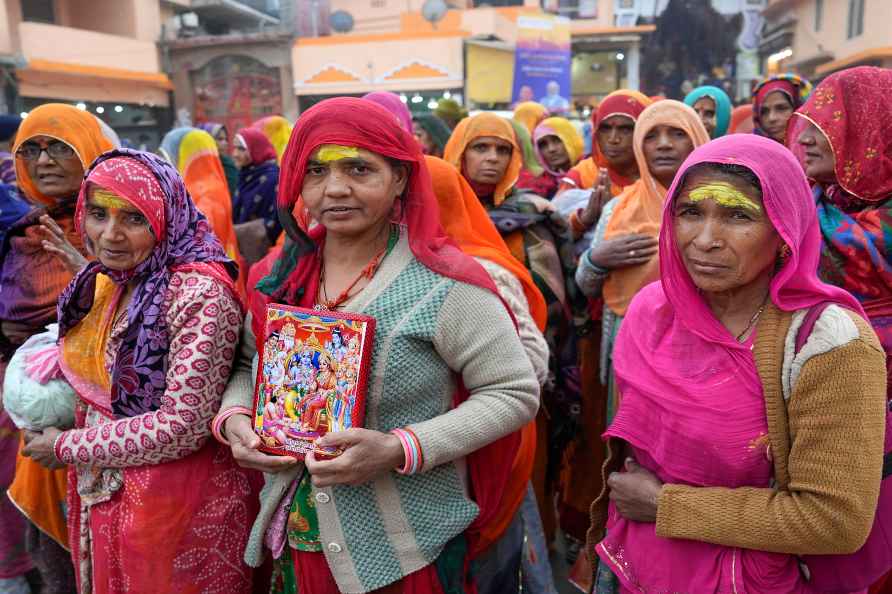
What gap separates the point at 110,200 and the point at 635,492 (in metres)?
1.60

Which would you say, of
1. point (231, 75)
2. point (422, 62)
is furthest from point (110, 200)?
point (231, 75)

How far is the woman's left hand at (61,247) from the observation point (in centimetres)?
254

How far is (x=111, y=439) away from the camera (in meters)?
1.90

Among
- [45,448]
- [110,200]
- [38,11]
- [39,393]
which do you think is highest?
[38,11]

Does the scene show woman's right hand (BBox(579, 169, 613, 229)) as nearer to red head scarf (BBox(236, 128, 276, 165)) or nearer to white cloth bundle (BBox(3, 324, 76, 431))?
white cloth bundle (BBox(3, 324, 76, 431))

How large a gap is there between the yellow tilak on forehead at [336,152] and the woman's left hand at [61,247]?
137 cm

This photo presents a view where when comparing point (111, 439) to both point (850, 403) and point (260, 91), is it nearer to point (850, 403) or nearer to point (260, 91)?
Result: point (850, 403)

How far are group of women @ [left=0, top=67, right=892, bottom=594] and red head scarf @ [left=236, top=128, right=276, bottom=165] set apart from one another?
Result: 3428mm

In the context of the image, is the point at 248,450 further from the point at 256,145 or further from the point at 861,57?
the point at 861,57

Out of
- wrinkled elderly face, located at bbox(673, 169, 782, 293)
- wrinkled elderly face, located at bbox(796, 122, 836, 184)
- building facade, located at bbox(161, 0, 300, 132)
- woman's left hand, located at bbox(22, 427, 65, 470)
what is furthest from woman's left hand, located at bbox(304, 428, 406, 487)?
building facade, located at bbox(161, 0, 300, 132)

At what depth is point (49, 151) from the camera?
9.02 ft

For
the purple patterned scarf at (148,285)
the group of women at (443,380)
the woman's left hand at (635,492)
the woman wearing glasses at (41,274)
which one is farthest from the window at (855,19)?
the purple patterned scarf at (148,285)

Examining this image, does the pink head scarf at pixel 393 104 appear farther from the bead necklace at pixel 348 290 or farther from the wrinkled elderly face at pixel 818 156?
the bead necklace at pixel 348 290

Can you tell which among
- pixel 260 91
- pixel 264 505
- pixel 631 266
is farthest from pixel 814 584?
pixel 260 91
